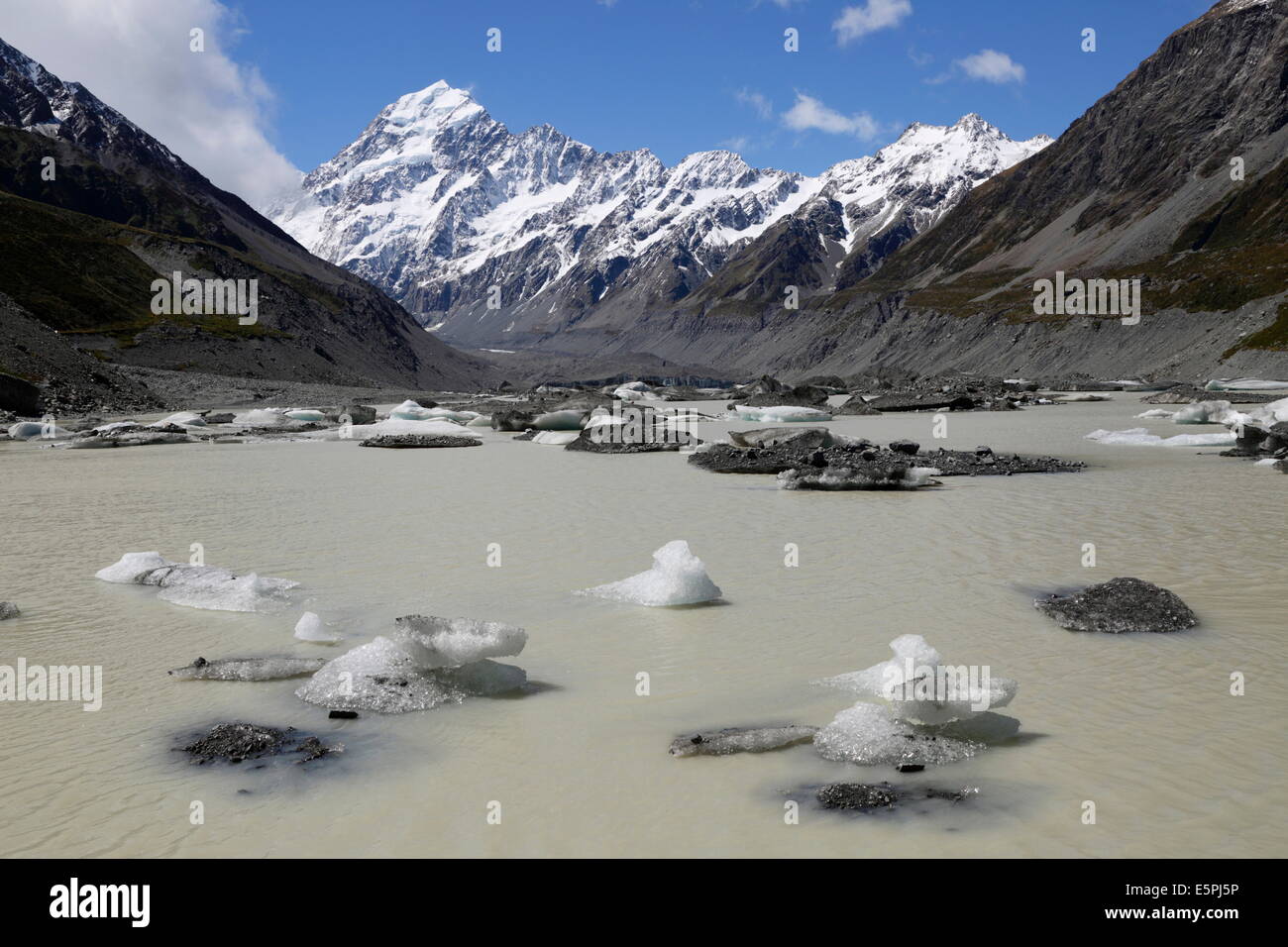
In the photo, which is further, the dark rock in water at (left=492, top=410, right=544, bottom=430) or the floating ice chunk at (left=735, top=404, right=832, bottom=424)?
the floating ice chunk at (left=735, top=404, right=832, bottom=424)

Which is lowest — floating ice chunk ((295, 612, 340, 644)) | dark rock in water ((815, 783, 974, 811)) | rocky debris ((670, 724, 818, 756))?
dark rock in water ((815, 783, 974, 811))

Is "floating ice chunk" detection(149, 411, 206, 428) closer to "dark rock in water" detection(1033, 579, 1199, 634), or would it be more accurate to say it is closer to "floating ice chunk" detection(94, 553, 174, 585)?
"floating ice chunk" detection(94, 553, 174, 585)

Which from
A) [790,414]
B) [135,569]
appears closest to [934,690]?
[135,569]

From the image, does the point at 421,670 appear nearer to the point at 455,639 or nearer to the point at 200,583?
the point at 455,639

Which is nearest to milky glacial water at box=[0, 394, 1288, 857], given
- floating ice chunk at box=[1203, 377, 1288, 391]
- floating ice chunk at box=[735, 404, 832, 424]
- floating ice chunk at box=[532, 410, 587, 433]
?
floating ice chunk at box=[532, 410, 587, 433]

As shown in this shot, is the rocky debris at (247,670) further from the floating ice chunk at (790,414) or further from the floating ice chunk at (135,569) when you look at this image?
the floating ice chunk at (790,414)

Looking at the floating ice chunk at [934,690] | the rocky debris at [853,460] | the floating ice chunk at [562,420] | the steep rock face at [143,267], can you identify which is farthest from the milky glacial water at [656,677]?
the steep rock face at [143,267]
